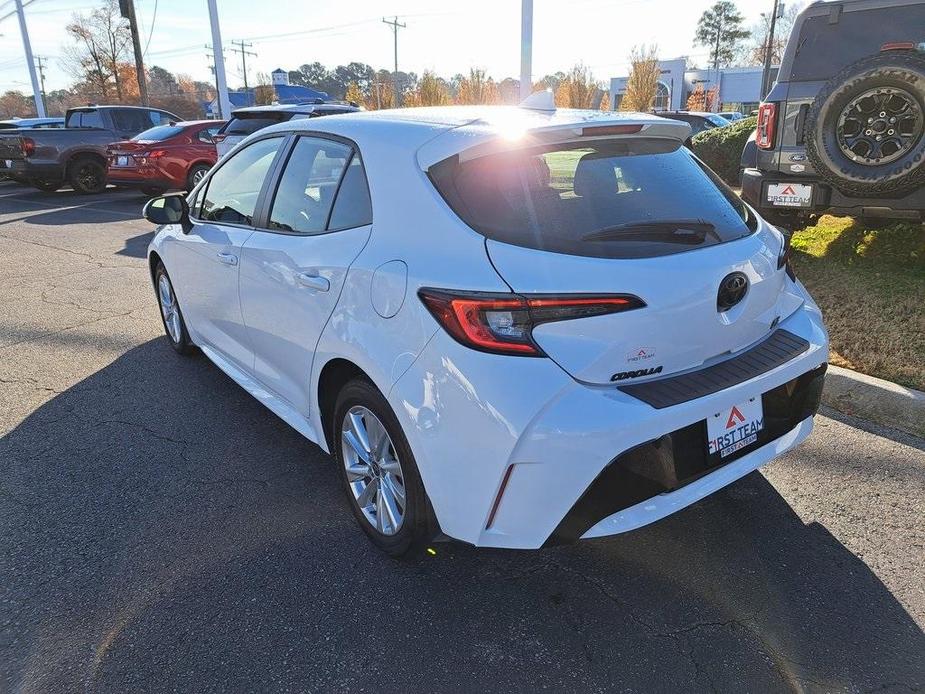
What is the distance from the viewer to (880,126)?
4.64 m

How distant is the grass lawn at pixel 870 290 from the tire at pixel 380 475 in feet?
9.96

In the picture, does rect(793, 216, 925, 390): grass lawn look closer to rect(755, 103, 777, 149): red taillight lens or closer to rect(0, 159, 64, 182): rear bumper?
rect(755, 103, 777, 149): red taillight lens

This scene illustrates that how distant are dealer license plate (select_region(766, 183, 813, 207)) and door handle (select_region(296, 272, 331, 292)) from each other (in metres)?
4.53

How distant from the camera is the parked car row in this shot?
39.3ft

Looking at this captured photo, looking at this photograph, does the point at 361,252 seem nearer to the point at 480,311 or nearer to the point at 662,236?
the point at 480,311

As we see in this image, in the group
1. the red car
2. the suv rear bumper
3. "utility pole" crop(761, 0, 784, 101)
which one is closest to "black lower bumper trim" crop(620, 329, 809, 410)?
the suv rear bumper

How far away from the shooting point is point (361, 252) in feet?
8.03

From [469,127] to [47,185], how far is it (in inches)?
641

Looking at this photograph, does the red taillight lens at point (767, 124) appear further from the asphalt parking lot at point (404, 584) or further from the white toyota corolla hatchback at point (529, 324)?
the white toyota corolla hatchback at point (529, 324)

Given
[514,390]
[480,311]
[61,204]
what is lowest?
[61,204]

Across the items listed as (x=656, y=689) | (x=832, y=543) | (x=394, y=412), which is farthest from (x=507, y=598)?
(x=832, y=543)

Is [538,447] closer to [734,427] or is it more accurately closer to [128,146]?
[734,427]

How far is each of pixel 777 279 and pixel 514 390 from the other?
126cm

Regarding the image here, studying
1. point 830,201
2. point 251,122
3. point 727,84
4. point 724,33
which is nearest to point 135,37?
point 251,122
